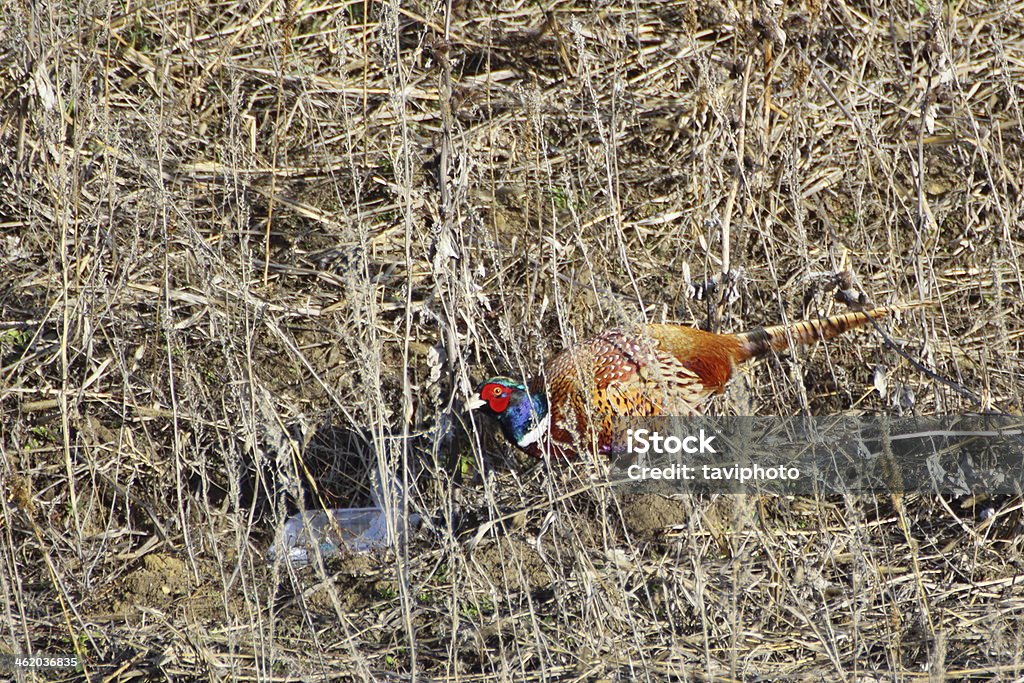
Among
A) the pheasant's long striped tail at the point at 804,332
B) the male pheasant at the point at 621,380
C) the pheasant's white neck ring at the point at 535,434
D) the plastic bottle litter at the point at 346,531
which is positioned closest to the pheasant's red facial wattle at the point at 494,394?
the male pheasant at the point at 621,380

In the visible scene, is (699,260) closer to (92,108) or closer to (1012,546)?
(1012,546)

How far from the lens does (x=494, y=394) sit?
3.03m

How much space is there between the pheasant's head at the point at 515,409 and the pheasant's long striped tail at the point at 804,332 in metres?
0.74

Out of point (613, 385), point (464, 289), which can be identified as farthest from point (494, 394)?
point (464, 289)

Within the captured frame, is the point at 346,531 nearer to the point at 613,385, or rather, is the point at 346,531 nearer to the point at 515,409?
the point at 515,409

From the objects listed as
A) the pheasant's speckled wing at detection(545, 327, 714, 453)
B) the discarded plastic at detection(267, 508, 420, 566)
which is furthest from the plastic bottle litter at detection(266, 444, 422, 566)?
the pheasant's speckled wing at detection(545, 327, 714, 453)

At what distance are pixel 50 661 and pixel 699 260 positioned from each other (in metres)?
2.44

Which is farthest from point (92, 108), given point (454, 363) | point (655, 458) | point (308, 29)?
point (655, 458)

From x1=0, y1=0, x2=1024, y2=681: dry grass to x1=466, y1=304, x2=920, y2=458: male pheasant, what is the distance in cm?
13

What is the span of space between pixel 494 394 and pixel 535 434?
0.59 ft

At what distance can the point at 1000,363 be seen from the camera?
3.13 metres

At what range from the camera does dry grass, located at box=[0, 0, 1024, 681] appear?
2564 millimetres

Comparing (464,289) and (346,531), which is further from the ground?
(464,289)

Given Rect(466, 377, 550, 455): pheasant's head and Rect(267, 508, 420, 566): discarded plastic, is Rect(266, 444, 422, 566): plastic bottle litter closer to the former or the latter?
Rect(267, 508, 420, 566): discarded plastic
